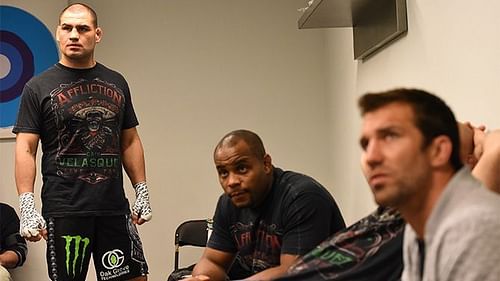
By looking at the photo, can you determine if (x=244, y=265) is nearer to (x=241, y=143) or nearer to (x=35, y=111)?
(x=241, y=143)

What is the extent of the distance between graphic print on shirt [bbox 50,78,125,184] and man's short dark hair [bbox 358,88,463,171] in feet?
4.83

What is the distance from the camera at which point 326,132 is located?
3779 mm

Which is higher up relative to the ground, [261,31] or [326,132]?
[261,31]

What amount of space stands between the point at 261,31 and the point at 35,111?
68.6 inches

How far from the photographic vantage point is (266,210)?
6.76ft

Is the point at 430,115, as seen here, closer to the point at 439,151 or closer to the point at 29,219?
the point at 439,151

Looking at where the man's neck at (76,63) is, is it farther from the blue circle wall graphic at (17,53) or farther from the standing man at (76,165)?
the blue circle wall graphic at (17,53)

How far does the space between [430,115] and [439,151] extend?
0.06 meters

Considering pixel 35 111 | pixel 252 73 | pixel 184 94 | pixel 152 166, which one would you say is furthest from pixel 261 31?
pixel 35 111

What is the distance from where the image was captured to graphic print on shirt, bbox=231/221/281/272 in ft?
6.61

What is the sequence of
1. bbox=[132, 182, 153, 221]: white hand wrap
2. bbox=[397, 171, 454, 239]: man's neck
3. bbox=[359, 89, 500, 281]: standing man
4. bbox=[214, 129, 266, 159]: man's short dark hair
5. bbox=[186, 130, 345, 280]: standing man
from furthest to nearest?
bbox=[132, 182, 153, 221]: white hand wrap
bbox=[214, 129, 266, 159]: man's short dark hair
bbox=[186, 130, 345, 280]: standing man
bbox=[397, 171, 454, 239]: man's neck
bbox=[359, 89, 500, 281]: standing man

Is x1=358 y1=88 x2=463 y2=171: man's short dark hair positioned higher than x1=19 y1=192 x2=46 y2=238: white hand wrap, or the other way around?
x1=358 y1=88 x2=463 y2=171: man's short dark hair

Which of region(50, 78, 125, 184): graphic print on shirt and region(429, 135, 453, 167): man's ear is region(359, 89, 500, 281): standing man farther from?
region(50, 78, 125, 184): graphic print on shirt

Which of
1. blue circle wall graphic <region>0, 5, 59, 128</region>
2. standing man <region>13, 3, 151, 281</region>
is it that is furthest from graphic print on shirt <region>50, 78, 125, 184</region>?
blue circle wall graphic <region>0, 5, 59, 128</region>
